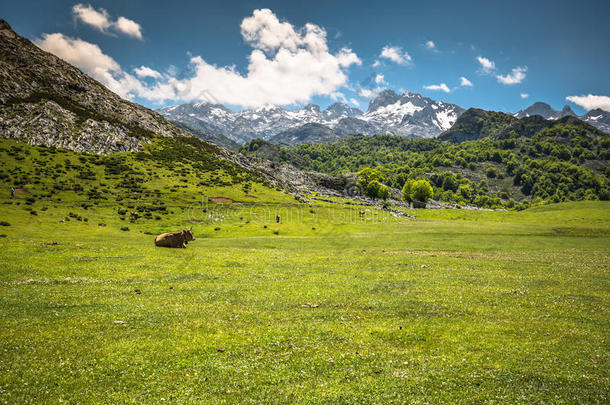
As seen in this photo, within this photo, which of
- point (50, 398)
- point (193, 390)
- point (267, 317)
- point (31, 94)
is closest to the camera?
point (50, 398)

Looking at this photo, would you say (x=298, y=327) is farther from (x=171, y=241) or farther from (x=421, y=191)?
(x=421, y=191)

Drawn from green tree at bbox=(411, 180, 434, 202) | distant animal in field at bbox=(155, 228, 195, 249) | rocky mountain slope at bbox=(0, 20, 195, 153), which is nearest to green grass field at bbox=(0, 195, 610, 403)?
distant animal in field at bbox=(155, 228, 195, 249)

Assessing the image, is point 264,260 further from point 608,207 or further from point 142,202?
point 608,207

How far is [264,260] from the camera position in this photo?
3259 cm

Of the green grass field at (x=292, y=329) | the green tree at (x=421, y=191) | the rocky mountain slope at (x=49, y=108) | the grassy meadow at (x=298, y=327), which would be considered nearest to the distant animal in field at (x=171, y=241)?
the grassy meadow at (x=298, y=327)

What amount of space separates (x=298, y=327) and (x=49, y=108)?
689ft

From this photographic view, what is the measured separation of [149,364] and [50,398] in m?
2.96

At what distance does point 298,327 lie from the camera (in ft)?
49.7

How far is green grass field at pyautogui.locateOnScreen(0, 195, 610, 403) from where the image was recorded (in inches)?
396

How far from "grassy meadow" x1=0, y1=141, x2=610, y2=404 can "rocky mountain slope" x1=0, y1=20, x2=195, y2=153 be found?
16038 cm

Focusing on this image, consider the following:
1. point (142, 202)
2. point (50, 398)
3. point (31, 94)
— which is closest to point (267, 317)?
point (50, 398)

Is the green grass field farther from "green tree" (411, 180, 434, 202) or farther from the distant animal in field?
"green tree" (411, 180, 434, 202)

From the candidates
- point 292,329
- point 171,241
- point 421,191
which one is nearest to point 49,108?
point 171,241

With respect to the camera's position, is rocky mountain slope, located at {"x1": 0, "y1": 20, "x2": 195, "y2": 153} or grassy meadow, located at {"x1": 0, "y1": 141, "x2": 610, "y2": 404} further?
rocky mountain slope, located at {"x1": 0, "y1": 20, "x2": 195, "y2": 153}
